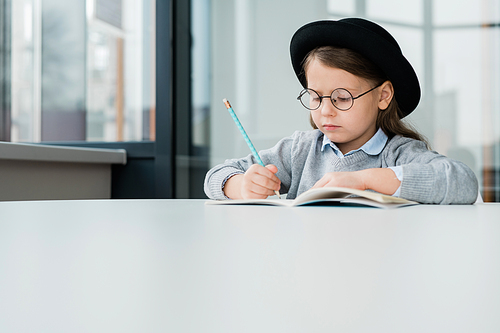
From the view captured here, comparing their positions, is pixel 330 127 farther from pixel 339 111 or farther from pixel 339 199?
pixel 339 199

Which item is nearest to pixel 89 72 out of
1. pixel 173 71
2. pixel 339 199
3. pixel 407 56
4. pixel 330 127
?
pixel 173 71

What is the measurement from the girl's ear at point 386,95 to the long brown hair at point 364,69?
0.02 meters

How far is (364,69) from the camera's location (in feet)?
3.34

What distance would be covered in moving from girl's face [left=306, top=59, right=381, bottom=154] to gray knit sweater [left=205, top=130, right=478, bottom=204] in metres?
0.07

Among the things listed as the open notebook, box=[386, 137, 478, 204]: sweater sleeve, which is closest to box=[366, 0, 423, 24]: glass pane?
box=[386, 137, 478, 204]: sweater sleeve

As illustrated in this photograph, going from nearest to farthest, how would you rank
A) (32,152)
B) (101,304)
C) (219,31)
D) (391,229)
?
1. (101,304)
2. (391,229)
3. (32,152)
4. (219,31)

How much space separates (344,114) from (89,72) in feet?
4.28

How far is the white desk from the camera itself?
114 mm

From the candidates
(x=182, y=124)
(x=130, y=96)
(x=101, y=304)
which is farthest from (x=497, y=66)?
(x=101, y=304)

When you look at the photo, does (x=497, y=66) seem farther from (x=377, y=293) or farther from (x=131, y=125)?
(x=377, y=293)

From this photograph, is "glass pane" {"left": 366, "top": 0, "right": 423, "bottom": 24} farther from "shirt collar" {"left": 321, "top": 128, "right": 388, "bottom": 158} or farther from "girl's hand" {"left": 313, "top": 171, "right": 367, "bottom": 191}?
"girl's hand" {"left": 313, "top": 171, "right": 367, "bottom": 191}

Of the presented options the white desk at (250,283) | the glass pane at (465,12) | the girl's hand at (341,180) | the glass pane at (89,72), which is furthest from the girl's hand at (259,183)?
the glass pane at (465,12)

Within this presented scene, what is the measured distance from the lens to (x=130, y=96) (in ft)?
6.07

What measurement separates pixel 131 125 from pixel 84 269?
1760mm
